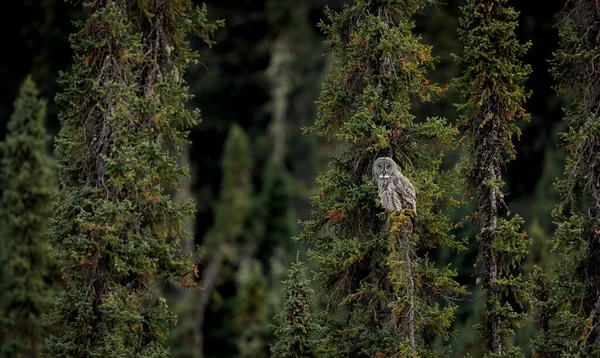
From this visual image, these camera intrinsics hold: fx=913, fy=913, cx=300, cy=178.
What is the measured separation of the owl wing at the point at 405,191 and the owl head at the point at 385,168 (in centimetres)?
18

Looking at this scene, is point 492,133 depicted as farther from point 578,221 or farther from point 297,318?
point 297,318

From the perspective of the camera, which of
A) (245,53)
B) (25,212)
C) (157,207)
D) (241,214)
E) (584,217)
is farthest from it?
(245,53)

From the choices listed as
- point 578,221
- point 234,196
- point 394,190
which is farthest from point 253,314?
point 578,221

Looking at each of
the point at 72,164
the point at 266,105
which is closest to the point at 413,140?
the point at 72,164

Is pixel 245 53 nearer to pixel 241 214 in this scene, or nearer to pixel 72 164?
pixel 241 214

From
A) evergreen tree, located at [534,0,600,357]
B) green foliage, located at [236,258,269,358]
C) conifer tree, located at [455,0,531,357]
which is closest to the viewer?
evergreen tree, located at [534,0,600,357]

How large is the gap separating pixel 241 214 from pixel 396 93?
28676 mm

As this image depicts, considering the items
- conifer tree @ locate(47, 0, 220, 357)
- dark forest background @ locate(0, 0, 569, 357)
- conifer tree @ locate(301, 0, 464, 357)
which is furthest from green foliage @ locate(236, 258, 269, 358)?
conifer tree @ locate(301, 0, 464, 357)

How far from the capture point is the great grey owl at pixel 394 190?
17250mm

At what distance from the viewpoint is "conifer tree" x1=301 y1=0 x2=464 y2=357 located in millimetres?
18031

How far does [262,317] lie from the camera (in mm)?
39656

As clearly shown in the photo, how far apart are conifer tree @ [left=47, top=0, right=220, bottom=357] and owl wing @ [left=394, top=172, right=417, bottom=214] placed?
5.19m

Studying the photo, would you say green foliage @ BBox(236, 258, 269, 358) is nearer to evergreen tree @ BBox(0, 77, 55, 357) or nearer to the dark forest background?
the dark forest background

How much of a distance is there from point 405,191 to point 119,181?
6010 mm
